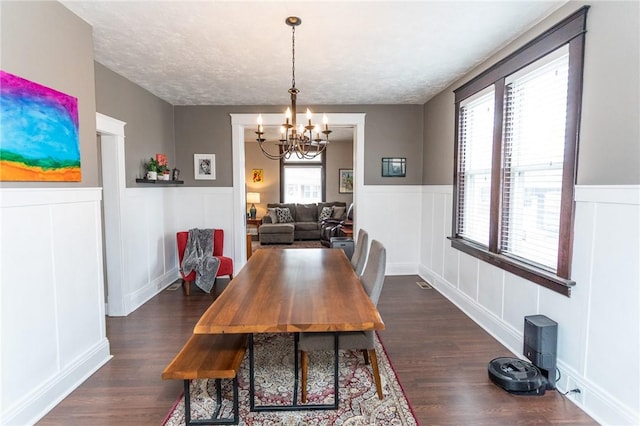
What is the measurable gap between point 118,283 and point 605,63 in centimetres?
433

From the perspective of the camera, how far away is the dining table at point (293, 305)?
65.5 inches

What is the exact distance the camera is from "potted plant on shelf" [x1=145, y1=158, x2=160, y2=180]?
12.9 feet

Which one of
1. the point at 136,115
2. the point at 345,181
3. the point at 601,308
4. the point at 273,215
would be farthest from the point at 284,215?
the point at 601,308

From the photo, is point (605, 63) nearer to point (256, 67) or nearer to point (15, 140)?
point (256, 67)

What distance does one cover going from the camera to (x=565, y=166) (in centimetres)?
220

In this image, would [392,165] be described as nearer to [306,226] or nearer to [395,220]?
[395,220]

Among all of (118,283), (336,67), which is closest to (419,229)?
(336,67)

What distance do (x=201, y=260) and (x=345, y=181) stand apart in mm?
5583

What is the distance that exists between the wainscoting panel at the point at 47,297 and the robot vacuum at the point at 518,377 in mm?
2833

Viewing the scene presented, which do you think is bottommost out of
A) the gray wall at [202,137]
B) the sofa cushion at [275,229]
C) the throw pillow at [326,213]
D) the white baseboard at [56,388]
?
the white baseboard at [56,388]

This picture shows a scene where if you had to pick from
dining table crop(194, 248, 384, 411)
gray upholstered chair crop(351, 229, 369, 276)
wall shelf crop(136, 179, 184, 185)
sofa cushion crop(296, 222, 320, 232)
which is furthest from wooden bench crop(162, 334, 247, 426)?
sofa cushion crop(296, 222, 320, 232)

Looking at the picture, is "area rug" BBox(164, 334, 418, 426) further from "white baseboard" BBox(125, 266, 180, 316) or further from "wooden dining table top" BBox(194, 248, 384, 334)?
"white baseboard" BBox(125, 266, 180, 316)

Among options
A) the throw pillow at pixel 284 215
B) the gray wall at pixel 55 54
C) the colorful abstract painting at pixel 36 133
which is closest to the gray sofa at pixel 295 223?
the throw pillow at pixel 284 215

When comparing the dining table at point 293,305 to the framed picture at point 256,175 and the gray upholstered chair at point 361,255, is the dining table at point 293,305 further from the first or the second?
the framed picture at point 256,175
